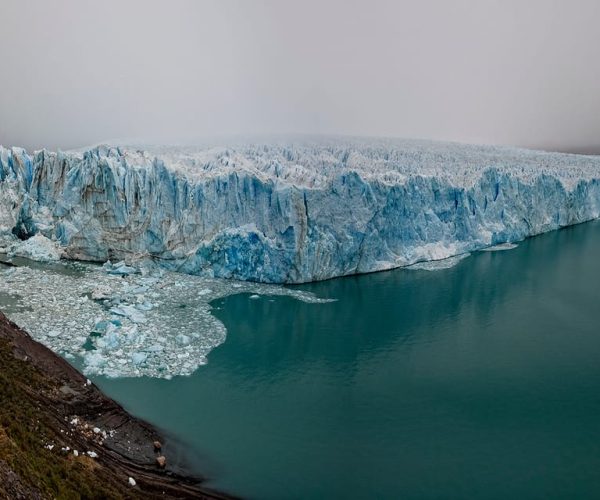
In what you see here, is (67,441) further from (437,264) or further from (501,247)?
(501,247)

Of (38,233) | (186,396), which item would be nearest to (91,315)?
(186,396)

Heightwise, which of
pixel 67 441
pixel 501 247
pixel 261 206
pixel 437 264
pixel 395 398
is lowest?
pixel 395 398

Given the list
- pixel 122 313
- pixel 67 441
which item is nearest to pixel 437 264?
pixel 122 313

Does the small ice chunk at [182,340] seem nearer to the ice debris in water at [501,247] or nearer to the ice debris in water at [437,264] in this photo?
the ice debris in water at [437,264]

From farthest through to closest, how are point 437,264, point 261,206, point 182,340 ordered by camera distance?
point 437,264
point 261,206
point 182,340

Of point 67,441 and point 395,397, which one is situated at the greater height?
point 67,441

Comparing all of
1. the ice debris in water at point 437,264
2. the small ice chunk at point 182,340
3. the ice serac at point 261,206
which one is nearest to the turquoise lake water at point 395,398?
the small ice chunk at point 182,340

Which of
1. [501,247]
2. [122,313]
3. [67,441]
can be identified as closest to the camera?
[67,441]
